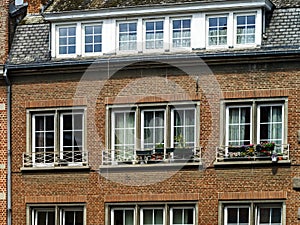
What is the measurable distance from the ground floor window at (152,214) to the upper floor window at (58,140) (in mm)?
2061

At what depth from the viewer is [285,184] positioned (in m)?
36.2

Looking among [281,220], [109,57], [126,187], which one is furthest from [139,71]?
[281,220]

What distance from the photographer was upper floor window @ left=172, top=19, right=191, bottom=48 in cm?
3781

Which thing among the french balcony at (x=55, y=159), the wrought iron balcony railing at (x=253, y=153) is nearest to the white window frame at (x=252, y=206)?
the wrought iron balcony railing at (x=253, y=153)

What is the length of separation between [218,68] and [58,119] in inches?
215

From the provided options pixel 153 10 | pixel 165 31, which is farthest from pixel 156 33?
pixel 153 10

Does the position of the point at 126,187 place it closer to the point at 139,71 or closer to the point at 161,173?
the point at 161,173

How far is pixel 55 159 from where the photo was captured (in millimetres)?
38562

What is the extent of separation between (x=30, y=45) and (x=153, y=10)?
4608 millimetres

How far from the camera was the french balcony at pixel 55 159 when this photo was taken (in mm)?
38438

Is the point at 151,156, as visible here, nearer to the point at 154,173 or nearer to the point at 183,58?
the point at 154,173

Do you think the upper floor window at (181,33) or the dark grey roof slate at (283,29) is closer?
the dark grey roof slate at (283,29)

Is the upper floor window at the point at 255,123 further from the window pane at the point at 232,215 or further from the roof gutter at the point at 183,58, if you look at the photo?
the window pane at the point at 232,215

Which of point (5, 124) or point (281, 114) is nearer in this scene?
point (281, 114)
